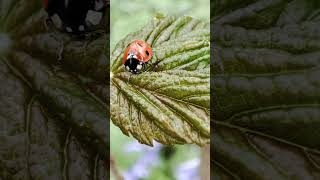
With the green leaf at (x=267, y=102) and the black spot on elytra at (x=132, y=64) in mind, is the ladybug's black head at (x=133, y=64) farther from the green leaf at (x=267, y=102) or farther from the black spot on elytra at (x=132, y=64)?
the green leaf at (x=267, y=102)

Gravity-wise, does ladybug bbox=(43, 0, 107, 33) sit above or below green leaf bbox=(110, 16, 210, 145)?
above

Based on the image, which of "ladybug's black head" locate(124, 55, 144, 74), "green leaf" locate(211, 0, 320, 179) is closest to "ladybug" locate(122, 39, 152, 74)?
"ladybug's black head" locate(124, 55, 144, 74)

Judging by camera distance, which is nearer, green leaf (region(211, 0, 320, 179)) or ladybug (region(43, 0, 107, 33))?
green leaf (region(211, 0, 320, 179))

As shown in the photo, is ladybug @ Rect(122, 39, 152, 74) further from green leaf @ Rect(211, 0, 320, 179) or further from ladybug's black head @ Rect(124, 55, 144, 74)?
green leaf @ Rect(211, 0, 320, 179)

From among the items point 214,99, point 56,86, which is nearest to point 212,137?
point 214,99

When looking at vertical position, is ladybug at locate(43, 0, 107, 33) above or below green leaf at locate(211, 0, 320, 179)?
above

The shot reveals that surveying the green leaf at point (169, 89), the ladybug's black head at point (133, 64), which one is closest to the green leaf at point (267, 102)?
the green leaf at point (169, 89)

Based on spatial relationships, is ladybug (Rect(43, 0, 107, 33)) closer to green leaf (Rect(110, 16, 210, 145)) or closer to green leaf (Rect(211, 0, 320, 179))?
green leaf (Rect(110, 16, 210, 145))
